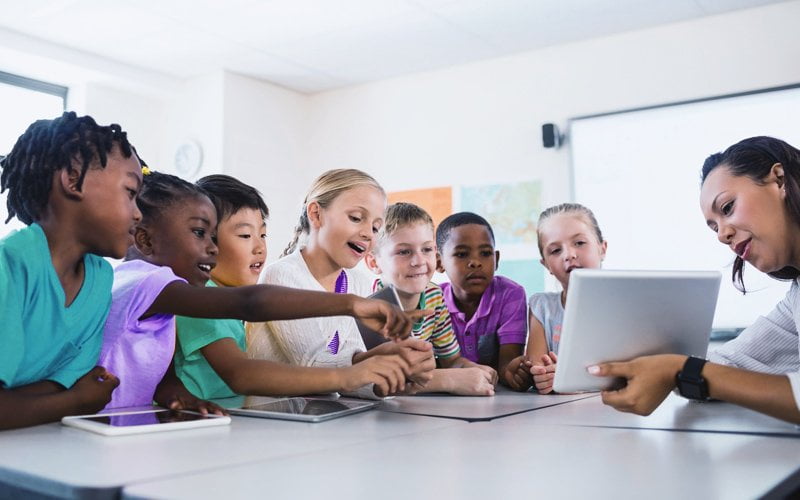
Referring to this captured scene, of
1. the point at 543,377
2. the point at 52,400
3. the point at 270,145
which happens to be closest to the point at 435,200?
the point at 270,145

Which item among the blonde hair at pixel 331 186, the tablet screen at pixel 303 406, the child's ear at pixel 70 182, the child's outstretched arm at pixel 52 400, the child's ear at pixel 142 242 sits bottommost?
the tablet screen at pixel 303 406

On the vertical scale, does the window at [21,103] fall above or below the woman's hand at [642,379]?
above

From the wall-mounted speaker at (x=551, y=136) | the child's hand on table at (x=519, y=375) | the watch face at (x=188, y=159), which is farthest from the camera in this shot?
the watch face at (x=188, y=159)

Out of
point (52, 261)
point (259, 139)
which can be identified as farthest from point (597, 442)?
point (259, 139)

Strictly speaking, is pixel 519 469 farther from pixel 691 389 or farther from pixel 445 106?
Answer: pixel 445 106

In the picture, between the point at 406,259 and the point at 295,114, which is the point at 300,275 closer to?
the point at 406,259

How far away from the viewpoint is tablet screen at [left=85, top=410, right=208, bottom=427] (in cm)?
101

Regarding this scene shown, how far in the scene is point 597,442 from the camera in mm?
945

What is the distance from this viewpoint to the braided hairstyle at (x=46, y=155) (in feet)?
3.96

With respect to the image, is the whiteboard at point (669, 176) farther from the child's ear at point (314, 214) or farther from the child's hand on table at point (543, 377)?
the child's ear at point (314, 214)

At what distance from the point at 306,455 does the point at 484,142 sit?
389 centimetres

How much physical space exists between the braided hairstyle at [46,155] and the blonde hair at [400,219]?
1.14 metres

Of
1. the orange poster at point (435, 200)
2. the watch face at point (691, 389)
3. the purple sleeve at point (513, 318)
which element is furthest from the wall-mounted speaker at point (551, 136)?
the watch face at point (691, 389)

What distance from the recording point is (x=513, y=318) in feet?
7.53
